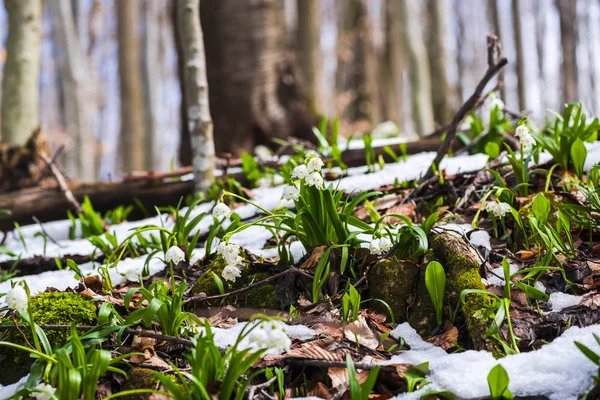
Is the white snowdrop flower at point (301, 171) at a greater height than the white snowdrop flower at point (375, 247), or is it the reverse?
the white snowdrop flower at point (301, 171)

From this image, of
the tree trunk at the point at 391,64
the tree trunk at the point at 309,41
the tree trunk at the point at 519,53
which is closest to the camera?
the tree trunk at the point at 309,41

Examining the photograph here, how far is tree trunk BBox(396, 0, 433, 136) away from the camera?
7641 mm

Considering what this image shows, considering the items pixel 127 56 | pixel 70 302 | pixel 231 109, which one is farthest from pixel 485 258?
pixel 127 56

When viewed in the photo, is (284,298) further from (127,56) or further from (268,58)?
(127,56)

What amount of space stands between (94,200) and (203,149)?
1.12m

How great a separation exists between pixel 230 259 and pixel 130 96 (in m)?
9.63

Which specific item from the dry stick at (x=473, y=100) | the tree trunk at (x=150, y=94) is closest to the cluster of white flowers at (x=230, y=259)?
the dry stick at (x=473, y=100)

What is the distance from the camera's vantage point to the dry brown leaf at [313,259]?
212 cm

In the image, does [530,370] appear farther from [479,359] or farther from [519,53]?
[519,53]

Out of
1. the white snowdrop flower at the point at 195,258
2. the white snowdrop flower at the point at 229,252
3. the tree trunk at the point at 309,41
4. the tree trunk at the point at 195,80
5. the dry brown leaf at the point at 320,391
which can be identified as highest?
the tree trunk at the point at 309,41

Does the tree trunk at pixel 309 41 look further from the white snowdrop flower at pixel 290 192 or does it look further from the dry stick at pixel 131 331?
the dry stick at pixel 131 331

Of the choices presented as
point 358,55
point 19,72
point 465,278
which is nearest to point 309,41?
point 358,55

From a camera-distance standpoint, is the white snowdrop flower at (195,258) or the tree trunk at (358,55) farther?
the tree trunk at (358,55)

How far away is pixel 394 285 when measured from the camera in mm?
2010
